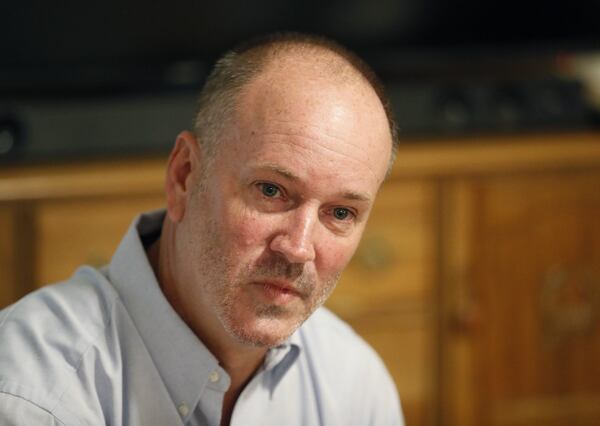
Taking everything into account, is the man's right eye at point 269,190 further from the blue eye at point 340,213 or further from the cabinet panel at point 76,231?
the cabinet panel at point 76,231

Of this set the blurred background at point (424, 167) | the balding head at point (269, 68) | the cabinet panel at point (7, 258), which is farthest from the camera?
the blurred background at point (424, 167)

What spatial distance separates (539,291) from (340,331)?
1.16m

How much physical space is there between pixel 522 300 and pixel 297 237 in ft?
4.69

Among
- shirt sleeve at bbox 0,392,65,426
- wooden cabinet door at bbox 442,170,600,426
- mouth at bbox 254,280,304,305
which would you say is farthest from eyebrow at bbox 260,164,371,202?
wooden cabinet door at bbox 442,170,600,426

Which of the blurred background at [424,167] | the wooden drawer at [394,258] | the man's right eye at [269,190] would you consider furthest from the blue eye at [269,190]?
the wooden drawer at [394,258]

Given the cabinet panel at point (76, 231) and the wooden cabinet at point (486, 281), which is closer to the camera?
the cabinet panel at point (76, 231)

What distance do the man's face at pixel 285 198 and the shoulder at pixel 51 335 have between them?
5.4 inches

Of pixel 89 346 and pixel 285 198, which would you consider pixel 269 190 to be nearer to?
pixel 285 198

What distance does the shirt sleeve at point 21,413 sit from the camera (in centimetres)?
102

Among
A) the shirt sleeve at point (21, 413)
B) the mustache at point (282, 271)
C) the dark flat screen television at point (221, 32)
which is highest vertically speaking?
the dark flat screen television at point (221, 32)

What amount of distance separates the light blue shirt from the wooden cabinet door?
1.03 metres

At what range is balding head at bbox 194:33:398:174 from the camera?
1.12 meters

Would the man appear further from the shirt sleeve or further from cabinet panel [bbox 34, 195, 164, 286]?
cabinet panel [bbox 34, 195, 164, 286]

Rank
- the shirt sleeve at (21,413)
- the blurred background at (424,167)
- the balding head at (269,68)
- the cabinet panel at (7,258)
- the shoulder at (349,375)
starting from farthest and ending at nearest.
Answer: the blurred background at (424,167) → the cabinet panel at (7,258) → the shoulder at (349,375) → the balding head at (269,68) → the shirt sleeve at (21,413)
